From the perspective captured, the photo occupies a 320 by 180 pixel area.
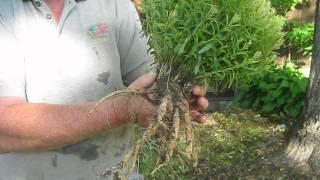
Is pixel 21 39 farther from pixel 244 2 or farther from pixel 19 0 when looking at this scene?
pixel 244 2

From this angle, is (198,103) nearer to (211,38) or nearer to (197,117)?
(197,117)

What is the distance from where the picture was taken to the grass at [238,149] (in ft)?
13.2

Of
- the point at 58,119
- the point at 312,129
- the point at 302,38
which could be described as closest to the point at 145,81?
the point at 58,119

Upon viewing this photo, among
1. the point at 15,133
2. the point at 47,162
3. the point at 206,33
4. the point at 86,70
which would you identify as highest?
the point at 206,33

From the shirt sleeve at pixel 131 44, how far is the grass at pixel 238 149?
5.32 feet

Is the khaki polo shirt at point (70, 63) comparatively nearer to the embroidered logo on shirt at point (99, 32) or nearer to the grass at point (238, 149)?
the embroidered logo on shirt at point (99, 32)

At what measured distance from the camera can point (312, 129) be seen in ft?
13.4

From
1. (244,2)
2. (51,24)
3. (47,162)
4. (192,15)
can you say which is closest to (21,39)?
(51,24)

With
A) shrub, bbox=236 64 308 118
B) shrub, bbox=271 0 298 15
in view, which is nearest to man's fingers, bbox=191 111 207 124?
shrub, bbox=236 64 308 118

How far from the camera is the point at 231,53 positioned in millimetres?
1532

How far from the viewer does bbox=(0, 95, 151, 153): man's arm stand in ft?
5.33

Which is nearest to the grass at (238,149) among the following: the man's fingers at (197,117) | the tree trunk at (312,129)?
the tree trunk at (312,129)

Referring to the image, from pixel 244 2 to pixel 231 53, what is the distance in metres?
0.15

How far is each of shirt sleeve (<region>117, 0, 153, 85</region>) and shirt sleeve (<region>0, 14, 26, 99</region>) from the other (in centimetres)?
37
